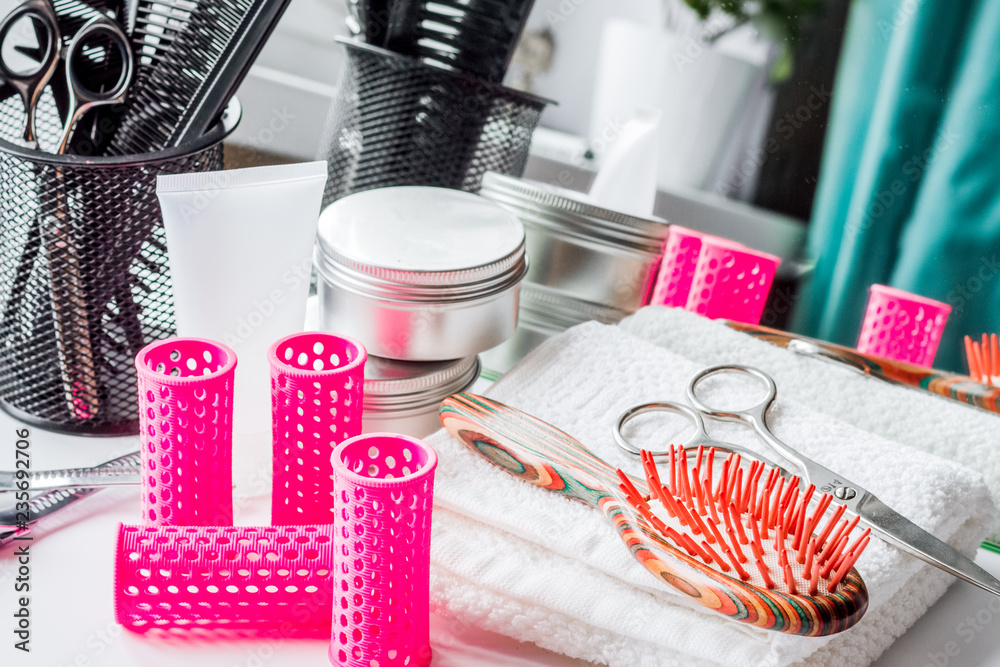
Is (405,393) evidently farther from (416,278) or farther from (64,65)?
(64,65)

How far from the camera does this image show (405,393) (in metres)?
0.41

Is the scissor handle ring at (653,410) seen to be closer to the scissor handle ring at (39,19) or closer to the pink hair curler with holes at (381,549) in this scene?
the pink hair curler with holes at (381,549)

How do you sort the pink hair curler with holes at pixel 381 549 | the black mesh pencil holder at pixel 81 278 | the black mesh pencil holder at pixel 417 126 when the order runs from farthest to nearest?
the black mesh pencil holder at pixel 417 126
the black mesh pencil holder at pixel 81 278
the pink hair curler with holes at pixel 381 549

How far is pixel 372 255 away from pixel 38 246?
6.3 inches

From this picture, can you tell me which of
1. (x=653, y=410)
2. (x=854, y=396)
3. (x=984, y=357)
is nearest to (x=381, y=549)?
(x=653, y=410)

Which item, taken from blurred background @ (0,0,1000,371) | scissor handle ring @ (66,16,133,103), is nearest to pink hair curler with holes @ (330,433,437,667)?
scissor handle ring @ (66,16,133,103)

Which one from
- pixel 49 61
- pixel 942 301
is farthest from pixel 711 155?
pixel 49 61

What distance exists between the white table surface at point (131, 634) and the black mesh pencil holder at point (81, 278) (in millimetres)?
60

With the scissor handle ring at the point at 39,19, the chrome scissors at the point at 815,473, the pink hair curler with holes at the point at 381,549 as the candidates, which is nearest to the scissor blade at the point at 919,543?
the chrome scissors at the point at 815,473

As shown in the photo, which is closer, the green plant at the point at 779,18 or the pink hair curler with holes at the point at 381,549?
the pink hair curler with holes at the point at 381,549

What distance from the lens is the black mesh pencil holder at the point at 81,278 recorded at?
0.39 m

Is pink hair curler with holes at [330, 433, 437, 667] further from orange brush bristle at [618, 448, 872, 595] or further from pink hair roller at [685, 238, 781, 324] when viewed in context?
pink hair roller at [685, 238, 781, 324]

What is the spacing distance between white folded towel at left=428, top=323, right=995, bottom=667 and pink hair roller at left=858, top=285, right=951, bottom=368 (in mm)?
137

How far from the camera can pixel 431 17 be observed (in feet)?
1.61
